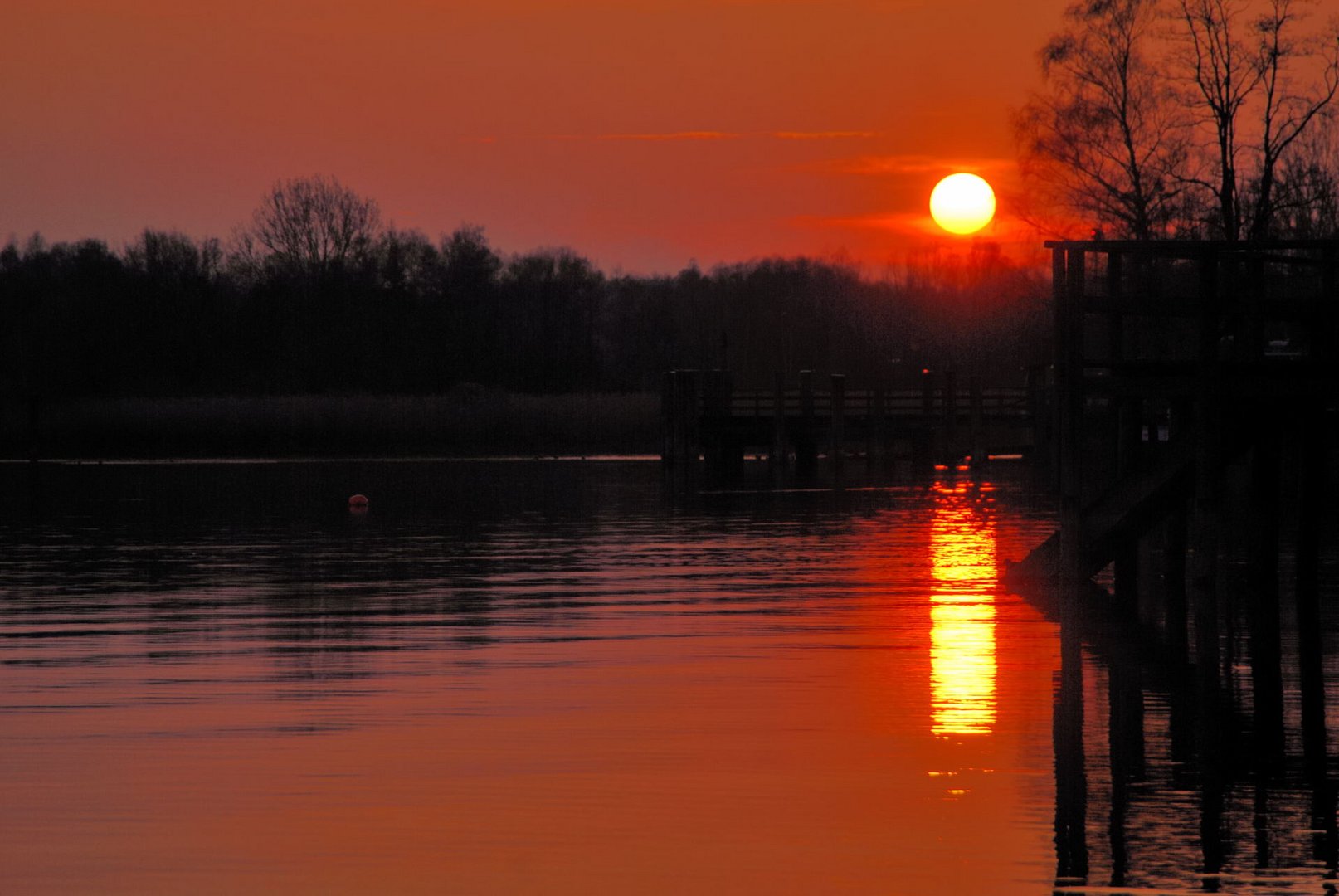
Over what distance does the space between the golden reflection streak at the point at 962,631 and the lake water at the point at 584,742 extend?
63 millimetres

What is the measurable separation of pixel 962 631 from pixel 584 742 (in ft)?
19.7

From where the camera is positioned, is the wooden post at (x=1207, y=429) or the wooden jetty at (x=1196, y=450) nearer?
the wooden jetty at (x=1196, y=450)

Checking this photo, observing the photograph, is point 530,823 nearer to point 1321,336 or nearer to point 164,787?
point 164,787

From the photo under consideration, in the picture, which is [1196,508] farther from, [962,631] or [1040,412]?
[1040,412]

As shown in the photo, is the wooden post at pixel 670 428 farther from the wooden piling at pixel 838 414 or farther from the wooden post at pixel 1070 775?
the wooden post at pixel 1070 775

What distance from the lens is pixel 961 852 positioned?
8570 millimetres

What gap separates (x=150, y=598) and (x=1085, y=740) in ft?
38.5

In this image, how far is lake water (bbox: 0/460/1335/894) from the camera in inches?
333

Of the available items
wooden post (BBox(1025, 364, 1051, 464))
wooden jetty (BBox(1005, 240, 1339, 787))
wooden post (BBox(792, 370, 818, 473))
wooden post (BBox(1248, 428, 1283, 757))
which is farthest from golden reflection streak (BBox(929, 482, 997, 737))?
wooden post (BBox(792, 370, 818, 473))

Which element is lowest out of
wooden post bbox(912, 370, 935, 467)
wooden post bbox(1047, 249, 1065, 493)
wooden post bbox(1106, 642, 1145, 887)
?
wooden post bbox(1106, 642, 1145, 887)

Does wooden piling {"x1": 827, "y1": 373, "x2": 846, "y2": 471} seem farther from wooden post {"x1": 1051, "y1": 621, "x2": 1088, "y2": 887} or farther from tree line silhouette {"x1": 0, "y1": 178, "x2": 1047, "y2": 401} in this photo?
wooden post {"x1": 1051, "y1": 621, "x2": 1088, "y2": 887}

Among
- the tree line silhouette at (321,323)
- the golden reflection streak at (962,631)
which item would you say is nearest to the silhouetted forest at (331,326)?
the tree line silhouette at (321,323)

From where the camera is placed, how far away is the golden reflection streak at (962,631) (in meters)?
12.3

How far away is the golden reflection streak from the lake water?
63 mm
